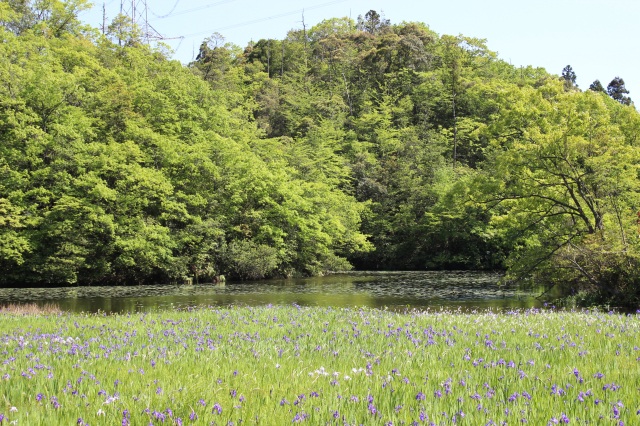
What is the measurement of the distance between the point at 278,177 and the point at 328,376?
4129cm

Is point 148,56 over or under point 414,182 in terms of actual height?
over

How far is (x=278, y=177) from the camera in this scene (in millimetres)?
45938

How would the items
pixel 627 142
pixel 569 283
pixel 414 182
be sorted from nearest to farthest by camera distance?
pixel 569 283 < pixel 627 142 < pixel 414 182

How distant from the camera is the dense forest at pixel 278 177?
77.0 feet

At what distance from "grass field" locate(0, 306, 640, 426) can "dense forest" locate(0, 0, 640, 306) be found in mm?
13206

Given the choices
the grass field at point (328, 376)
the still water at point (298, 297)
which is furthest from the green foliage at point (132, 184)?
the grass field at point (328, 376)

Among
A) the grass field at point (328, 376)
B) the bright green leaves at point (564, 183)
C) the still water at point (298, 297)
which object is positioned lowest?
the still water at point (298, 297)

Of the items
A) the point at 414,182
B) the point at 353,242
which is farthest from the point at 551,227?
the point at 414,182

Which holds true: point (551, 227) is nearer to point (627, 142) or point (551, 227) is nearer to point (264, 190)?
point (627, 142)

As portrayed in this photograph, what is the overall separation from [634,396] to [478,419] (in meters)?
1.61

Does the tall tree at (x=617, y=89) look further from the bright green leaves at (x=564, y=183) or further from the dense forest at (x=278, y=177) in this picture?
the bright green leaves at (x=564, y=183)

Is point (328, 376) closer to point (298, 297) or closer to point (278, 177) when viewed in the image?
point (298, 297)

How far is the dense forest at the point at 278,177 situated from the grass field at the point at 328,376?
520 inches

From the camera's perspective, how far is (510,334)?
8227mm
